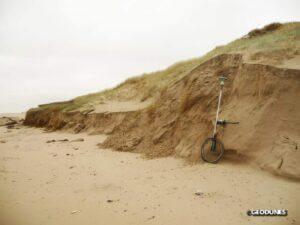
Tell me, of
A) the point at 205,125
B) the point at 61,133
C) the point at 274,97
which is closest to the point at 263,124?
the point at 274,97

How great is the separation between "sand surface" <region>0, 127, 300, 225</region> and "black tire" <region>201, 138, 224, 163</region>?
11.1 inches

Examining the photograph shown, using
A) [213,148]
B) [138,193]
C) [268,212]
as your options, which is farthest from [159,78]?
[268,212]

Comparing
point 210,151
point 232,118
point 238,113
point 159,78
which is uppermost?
point 159,78

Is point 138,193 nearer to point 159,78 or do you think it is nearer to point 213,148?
point 213,148

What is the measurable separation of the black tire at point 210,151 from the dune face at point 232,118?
0.17 meters

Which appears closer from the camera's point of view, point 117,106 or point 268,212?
point 268,212

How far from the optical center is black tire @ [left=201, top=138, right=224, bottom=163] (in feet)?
25.5

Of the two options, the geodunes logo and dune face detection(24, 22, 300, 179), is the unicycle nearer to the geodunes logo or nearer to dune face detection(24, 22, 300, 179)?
dune face detection(24, 22, 300, 179)

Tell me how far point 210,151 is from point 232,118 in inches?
40.2

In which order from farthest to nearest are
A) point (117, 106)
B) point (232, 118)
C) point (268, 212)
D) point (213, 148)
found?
point (117, 106), point (232, 118), point (213, 148), point (268, 212)

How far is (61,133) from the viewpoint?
53.1 feet

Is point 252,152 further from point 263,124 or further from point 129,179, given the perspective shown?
point 129,179

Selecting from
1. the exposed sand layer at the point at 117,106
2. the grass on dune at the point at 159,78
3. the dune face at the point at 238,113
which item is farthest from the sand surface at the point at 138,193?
the exposed sand layer at the point at 117,106

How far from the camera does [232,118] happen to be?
316 inches
